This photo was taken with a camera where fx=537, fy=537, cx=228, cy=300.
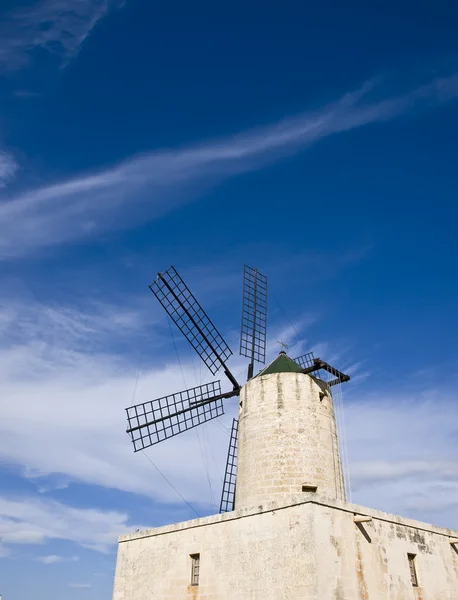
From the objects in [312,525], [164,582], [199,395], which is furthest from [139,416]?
[312,525]

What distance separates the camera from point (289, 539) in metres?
9.88

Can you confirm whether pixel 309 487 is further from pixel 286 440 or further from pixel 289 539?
pixel 289 539

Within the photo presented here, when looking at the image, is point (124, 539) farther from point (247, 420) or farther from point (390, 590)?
point (390, 590)

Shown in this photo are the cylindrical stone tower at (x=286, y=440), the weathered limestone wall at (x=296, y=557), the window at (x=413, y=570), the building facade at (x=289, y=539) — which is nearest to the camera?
the weathered limestone wall at (x=296, y=557)

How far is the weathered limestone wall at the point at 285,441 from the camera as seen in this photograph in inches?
520

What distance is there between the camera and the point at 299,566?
9.49 m

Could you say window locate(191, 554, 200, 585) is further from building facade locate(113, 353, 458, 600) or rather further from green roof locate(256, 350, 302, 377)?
green roof locate(256, 350, 302, 377)

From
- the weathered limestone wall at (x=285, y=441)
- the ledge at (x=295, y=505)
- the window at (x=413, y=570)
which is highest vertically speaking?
the weathered limestone wall at (x=285, y=441)

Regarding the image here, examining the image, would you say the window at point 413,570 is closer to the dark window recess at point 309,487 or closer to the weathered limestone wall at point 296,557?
the weathered limestone wall at point 296,557

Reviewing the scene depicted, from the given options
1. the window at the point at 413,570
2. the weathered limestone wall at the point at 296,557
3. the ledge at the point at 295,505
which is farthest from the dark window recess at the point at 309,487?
the window at the point at 413,570

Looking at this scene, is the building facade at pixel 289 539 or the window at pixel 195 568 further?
the window at pixel 195 568

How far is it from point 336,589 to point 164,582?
4.31 meters

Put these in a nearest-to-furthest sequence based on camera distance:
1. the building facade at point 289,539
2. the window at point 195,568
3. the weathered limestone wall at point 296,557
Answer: the weathered limestone wall at point 296,557, the building facade at point 289,539, the window at point 195,568

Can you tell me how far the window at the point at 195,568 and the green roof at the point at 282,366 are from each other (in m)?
5.31
